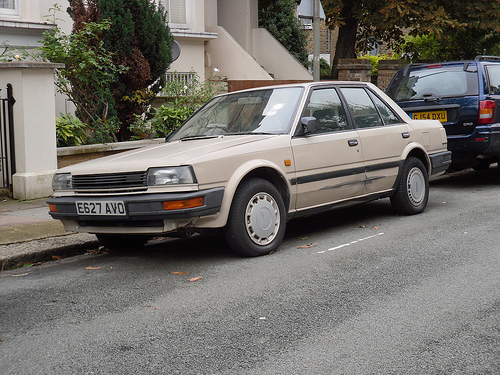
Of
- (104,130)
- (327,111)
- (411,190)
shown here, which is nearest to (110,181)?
(327,111)

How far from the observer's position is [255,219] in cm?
611

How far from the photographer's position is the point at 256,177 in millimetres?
6352

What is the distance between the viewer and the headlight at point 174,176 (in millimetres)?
5676

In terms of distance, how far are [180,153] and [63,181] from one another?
1.21m

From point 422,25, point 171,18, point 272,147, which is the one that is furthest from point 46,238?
point 422,25

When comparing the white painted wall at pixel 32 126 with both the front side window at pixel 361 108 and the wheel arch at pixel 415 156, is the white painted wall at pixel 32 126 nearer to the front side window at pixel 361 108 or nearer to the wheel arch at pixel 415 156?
the front side window at pixel 361 108

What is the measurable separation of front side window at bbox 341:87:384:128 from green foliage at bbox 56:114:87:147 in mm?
5091

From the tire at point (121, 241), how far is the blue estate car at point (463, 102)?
18.1 ft

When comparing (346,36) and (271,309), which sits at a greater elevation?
(346,36)

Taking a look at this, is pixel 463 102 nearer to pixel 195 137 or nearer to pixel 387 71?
pixel 195 137

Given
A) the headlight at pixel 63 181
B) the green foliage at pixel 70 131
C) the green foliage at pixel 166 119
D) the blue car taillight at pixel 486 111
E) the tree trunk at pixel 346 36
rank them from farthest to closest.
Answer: the tree trunk at pixel 346 36, the green foliage at pixel 166 119, the green foliage at pixel 70 131, the blue car taillight at pixel 486 111, the headlight at pixel 63 181

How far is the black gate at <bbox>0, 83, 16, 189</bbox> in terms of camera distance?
371 inches

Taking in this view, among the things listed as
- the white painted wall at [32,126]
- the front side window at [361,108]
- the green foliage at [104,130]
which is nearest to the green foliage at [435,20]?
the green foliage at [104,130]

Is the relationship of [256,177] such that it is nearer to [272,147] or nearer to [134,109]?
[272,147]
